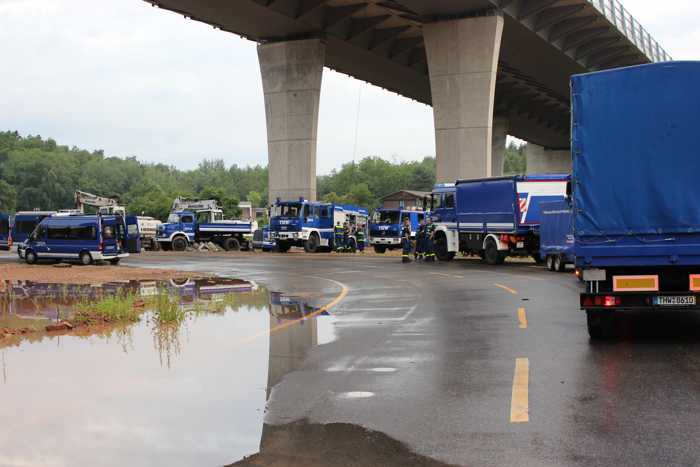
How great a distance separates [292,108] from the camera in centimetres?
4456

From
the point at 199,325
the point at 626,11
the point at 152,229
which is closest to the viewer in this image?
the point at 199,325

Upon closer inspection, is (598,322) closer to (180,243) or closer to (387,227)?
(387,227)

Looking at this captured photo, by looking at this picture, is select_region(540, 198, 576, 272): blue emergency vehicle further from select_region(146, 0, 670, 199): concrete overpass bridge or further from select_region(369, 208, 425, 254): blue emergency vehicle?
select_region(369, 208, 425, 254): blue emergency vehicle

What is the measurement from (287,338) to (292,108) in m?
33.9

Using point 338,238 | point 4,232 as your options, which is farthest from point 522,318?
point 4,232

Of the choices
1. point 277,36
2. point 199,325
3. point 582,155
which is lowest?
point 199,325

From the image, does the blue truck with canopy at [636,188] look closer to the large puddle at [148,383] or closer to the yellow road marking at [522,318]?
the yellow road marking at [522,318]

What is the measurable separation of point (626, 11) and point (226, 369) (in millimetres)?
42388

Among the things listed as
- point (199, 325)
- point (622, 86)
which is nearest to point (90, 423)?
point (199, 325)

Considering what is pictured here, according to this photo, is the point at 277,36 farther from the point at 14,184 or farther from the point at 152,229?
the point at 14,184

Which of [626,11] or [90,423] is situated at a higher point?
[626,11]

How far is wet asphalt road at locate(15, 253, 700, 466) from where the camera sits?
18.8 ft

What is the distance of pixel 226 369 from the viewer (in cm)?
930

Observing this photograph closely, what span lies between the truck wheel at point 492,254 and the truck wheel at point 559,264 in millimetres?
4042
